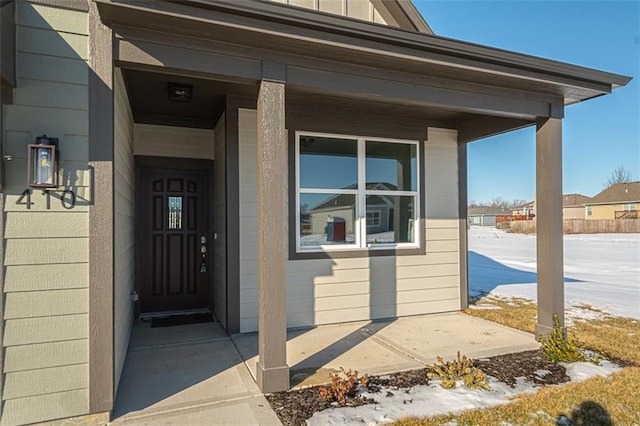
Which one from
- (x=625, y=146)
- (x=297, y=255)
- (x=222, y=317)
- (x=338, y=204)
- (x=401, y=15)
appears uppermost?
(x=625, y=146)

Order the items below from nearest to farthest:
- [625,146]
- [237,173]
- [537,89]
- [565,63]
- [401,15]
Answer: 1. [565,63]
2. [537,89]
3. [237,173]
4. [401,15]
5. [625,146]

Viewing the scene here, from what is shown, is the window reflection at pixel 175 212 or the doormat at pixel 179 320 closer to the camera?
the doormat at pixel 179 320

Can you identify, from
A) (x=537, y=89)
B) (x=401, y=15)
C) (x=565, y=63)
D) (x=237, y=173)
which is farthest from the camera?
(x=401, y=15)

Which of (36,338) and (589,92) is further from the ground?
(589,92)

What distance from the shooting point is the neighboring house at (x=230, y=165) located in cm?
237

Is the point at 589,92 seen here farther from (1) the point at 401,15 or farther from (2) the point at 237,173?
(2) the point at 237,173

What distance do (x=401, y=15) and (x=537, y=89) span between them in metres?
2.00

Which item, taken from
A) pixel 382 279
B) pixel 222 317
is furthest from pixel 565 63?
pixel 222 317

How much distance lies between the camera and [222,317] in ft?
15.4

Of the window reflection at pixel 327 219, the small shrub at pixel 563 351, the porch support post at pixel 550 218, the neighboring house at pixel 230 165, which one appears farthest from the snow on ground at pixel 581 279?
the window reflection at pixel 327 219

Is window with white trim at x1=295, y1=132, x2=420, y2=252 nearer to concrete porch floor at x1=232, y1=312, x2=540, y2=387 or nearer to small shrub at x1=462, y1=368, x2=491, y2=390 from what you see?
concrete porch floor at x1=232, y1=312, x2=540, y2=387

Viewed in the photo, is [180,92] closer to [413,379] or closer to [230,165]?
[230,165]

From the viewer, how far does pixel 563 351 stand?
3.56m

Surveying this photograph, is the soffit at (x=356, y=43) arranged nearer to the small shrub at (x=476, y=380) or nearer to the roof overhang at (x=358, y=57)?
the roof overhang at (x=358, y=57)
